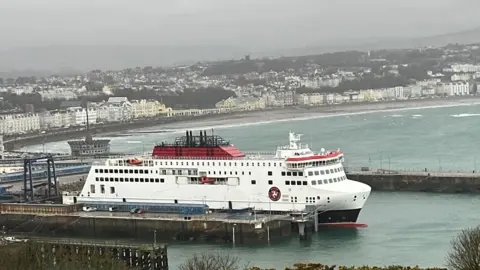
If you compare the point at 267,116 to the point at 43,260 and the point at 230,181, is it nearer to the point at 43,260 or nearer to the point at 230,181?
the point at 230,181

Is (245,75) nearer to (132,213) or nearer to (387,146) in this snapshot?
(387,146)

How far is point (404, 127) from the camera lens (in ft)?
206

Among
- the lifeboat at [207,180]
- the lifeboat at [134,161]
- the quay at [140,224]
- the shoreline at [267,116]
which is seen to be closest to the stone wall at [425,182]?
the lifeboat at [207,180]

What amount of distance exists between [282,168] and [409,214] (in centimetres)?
418

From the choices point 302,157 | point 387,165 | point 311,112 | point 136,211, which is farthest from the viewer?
point 311,112

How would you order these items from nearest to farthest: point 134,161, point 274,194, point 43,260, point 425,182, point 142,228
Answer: point 43,260
point 142,228
point 274,194
point 134,161
point 425,182

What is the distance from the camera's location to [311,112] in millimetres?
88562

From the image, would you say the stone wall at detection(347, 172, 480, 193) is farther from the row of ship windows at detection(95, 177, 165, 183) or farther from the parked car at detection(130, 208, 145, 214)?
the parked car at detection(130, 208, 145, 214)

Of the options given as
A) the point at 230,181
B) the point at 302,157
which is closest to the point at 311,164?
the point at 302,157

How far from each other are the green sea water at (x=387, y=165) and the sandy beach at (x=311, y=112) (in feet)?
12.1

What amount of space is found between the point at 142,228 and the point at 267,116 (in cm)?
5960

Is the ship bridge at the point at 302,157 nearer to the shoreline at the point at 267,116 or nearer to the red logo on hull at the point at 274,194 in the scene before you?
the red logo on hull at the point at 274,194

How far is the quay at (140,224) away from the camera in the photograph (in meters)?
23.8

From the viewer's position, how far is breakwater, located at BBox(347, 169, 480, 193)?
107 ft
